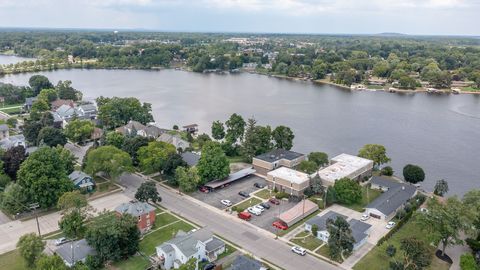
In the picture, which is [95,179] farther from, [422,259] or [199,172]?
[422,259]

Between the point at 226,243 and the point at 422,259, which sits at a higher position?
the point at 422,259

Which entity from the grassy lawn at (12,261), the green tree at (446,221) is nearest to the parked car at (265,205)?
the green tree at (446,221)

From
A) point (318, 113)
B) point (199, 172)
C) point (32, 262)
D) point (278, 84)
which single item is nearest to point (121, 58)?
point (278, 84)

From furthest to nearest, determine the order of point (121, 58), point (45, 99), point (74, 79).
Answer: point (121, 58) → point (74, 79) → point (45, 99)

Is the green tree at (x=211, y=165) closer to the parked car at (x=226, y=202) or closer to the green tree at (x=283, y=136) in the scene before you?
the parked car at (x=226, y=202)

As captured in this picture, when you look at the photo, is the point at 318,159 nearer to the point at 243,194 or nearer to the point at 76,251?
the point at 243,194

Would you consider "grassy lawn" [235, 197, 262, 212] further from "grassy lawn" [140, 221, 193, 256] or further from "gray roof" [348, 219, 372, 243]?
"gray roof" [348, 219, 372, 243]

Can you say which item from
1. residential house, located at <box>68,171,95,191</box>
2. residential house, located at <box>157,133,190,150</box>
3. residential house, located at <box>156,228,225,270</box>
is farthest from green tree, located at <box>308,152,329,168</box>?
residential house, located at <box>68,171,95,191</box>
